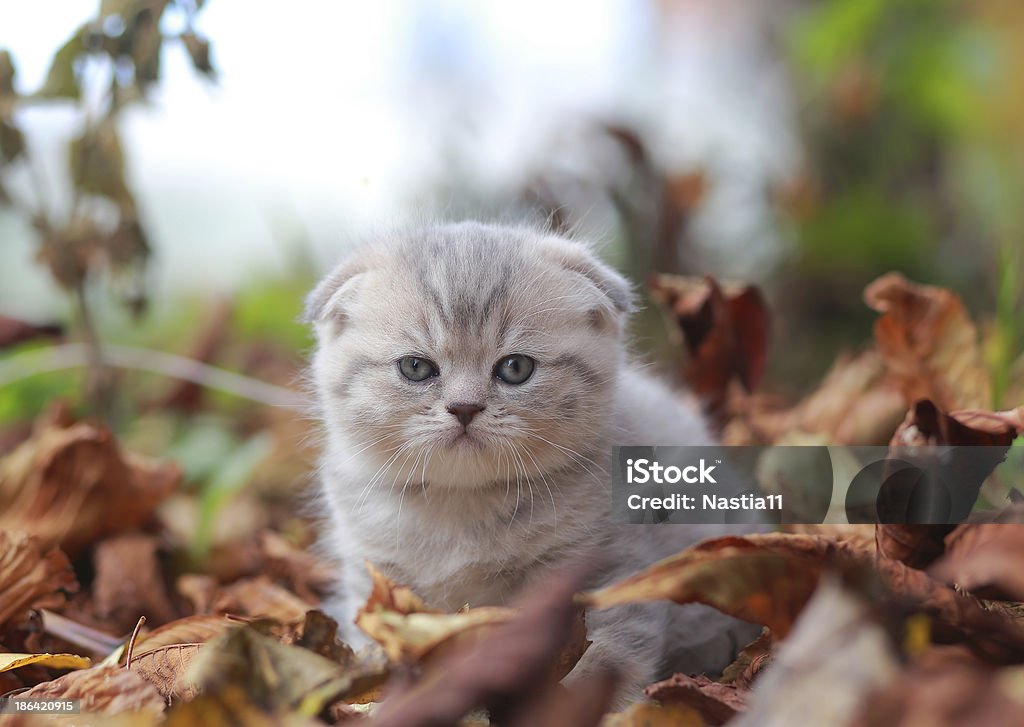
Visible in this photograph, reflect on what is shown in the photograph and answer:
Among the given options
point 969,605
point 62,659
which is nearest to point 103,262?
point 62,659

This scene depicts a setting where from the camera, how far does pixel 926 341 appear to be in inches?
75.0

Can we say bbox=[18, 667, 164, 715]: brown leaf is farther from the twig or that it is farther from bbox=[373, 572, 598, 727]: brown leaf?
the twig

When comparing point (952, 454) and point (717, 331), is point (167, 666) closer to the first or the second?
point (952, 454)

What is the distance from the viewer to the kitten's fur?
1.56 m

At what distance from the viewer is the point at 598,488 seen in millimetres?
1652

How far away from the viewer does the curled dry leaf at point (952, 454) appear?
1.33 meters

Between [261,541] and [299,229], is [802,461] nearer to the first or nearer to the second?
[261,541]

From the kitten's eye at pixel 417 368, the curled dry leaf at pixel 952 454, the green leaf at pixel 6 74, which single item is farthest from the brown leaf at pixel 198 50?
the curled dry leaf at pixel 952 454

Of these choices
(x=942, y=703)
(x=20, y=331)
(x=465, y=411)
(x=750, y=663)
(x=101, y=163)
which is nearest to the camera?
(x=942, y=703)

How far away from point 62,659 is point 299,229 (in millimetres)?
2450

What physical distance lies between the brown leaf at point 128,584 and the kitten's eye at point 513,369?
83cm

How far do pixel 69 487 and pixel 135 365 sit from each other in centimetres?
81

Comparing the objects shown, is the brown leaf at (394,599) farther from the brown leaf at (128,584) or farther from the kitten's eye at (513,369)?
the brown leaf at (128,584)

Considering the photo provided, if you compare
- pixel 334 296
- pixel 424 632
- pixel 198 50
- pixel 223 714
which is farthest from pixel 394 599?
pixel 198 50
